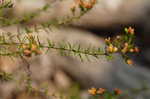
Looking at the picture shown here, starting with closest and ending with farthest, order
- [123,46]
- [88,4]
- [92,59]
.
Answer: [123,46]
[88,4]
[92,59]

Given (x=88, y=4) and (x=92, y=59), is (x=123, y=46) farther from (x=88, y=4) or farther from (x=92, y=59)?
(x=92, y=59)

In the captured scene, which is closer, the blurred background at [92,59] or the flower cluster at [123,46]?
the flower cluster at [123,46]

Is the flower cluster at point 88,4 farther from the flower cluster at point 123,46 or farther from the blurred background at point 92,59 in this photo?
the blurred background at point 92,59

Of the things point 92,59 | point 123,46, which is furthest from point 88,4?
point 92,59

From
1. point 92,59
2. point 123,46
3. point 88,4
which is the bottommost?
point 92,59

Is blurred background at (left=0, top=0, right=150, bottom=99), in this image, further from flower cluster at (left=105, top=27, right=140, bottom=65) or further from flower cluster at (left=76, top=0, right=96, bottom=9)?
flower cluster at (left=105, top=27, right=140, bottom=65)

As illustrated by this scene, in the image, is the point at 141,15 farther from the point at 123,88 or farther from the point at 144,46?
the point at 123,88

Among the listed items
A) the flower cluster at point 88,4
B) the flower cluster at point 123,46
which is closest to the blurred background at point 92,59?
the flower cluster at point 88,4

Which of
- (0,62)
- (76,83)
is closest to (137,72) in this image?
(76,83)
